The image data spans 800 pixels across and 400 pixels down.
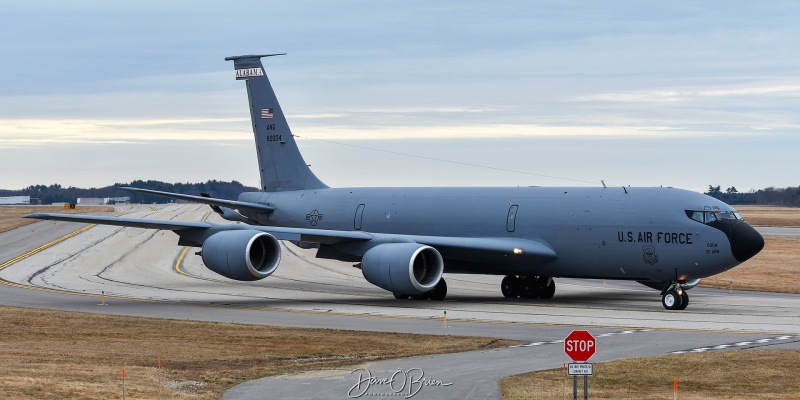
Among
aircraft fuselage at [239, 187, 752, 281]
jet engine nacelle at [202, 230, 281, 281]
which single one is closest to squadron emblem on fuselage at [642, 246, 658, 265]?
aircraft fuselage at [239, 187, 752, 281]

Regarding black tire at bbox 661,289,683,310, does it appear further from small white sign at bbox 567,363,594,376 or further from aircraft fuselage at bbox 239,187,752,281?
small white sign at bbox 567,363,594,376

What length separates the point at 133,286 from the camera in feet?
155

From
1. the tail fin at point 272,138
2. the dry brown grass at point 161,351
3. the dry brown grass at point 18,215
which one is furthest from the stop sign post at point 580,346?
the dry brown grass at point 18,215

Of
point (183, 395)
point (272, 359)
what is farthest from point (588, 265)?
point (183, 395)

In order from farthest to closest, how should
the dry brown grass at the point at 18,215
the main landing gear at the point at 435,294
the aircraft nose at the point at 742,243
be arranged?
the dry brown grass at the point at 18,215 → the main landing gear at the point at 435,294 → the aircraft nose at the point at 742,243

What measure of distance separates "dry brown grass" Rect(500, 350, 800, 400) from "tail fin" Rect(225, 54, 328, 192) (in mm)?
28171

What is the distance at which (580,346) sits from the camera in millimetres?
18578

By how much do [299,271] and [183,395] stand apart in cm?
3674

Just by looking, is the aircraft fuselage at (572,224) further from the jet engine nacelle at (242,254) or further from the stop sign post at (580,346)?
the stop sign post at (580,346)

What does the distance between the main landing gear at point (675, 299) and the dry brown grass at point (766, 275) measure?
9.95 metres

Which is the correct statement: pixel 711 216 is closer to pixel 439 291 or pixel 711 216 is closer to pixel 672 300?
pixel 672 300

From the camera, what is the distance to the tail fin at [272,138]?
2026 inches

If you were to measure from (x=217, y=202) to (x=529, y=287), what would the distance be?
509 inches

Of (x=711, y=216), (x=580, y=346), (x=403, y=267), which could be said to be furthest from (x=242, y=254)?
→ (x=580, y=346)
